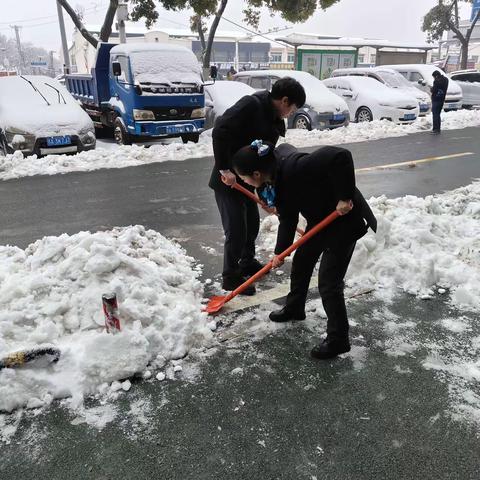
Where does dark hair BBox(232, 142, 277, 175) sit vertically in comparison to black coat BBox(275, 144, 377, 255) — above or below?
above

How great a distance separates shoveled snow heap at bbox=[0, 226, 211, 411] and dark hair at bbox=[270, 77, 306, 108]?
1.55 m

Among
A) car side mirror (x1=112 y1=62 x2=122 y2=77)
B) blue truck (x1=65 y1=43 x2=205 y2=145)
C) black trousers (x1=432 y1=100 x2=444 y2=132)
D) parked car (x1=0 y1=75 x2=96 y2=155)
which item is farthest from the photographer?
black trousers (x1=432 y1=100 x2=444 y2=132)

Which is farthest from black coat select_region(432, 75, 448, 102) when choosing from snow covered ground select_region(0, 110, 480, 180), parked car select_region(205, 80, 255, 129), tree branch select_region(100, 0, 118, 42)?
tree branch select_region(100, 0, 118, 42)

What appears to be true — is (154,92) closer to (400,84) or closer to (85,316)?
(85,316)

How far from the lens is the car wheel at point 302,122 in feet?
40.4

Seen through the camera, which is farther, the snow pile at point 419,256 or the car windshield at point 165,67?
the car windshield at point 165,67

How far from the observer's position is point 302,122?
12.4 meters

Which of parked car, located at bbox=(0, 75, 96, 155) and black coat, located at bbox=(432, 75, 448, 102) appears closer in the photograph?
parked car, located at bbox=(0, 75, 96, 155)

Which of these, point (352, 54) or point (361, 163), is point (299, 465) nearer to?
point (361, 163)

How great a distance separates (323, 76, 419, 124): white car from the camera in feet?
44.4

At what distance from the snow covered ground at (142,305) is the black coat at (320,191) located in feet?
2.69

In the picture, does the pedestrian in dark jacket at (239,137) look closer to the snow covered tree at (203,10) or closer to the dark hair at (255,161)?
the dark hair at (255,161)

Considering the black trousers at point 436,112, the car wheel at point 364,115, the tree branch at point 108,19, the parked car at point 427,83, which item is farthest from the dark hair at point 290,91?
the parked car at point 427,83

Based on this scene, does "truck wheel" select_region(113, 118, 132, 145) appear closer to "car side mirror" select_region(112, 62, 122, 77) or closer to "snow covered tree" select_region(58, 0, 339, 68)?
"car side mirror" select_region(112, 62, 122, 77)
